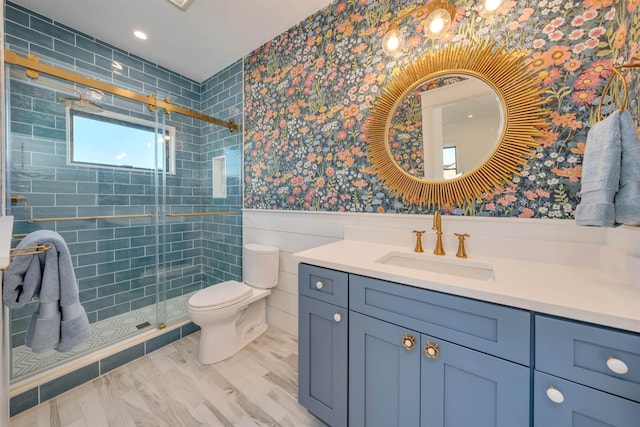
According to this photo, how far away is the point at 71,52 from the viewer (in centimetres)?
192

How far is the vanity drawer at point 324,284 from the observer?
3.44ft

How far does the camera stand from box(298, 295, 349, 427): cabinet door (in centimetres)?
105

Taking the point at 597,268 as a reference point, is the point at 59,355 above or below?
below

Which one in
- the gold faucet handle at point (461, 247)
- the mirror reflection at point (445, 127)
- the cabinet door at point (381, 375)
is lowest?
the cabinet door at point (381, 375)

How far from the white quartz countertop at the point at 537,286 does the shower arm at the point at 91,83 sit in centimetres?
194

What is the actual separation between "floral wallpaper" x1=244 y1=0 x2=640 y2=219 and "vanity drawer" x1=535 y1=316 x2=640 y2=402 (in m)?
0.64

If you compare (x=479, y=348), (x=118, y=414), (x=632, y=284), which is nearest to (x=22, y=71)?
(x=118, y=414)

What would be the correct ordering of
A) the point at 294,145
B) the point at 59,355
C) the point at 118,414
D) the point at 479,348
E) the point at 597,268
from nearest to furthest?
the point at 479,348 → the point at 597,268 → the point at 118,414 → the point at 59,355 → the point at 294,145

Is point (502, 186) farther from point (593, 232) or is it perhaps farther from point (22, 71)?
point (22, 71)

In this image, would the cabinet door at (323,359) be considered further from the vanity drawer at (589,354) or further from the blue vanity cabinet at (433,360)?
the vanity drawer at (589,354)

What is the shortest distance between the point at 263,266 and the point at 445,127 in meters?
1.65

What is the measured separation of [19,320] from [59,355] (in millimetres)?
473

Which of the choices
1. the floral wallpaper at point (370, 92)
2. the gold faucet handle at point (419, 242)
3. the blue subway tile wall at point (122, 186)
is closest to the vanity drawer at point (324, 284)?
the gold faucet handle at point (419, 242)

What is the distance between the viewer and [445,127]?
1302 millimetres
